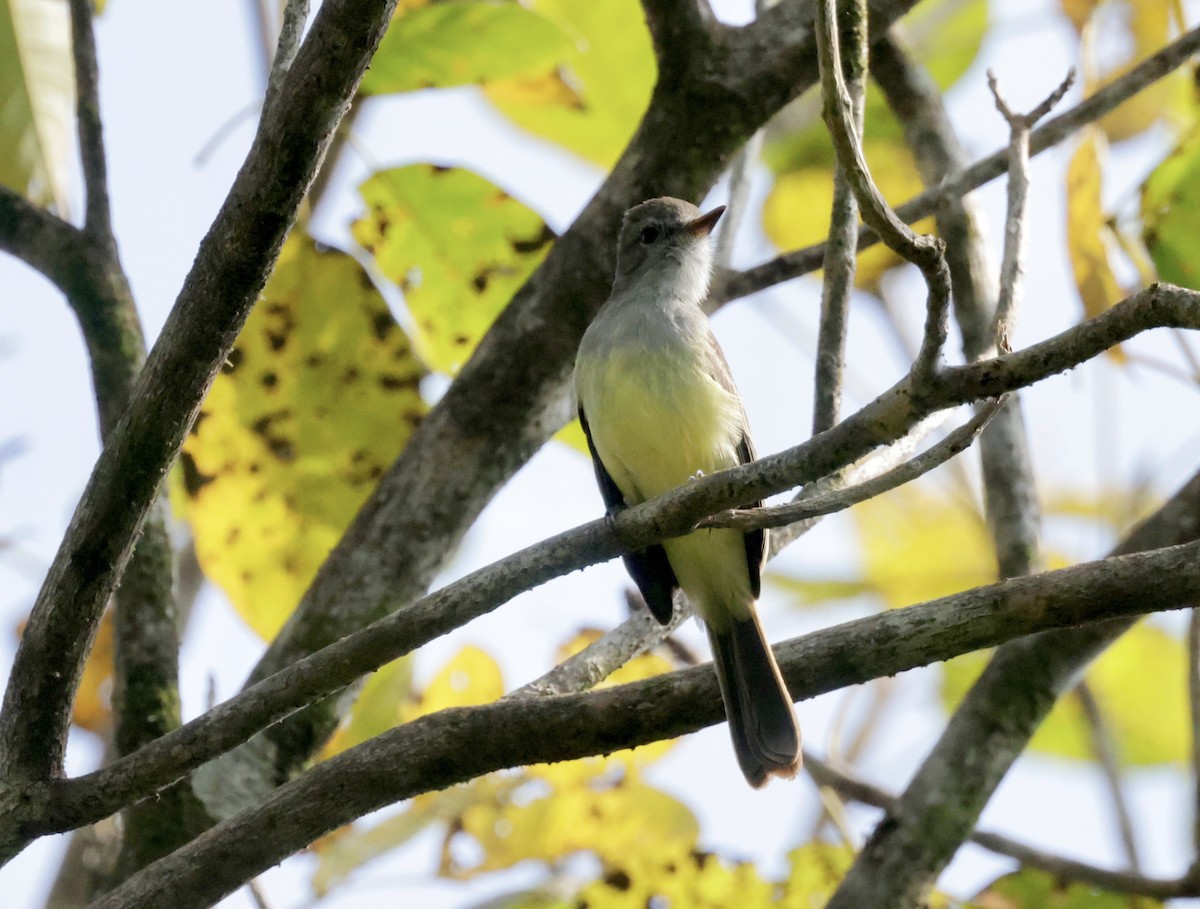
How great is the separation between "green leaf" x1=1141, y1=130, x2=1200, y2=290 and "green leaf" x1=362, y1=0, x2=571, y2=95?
1.51 meters

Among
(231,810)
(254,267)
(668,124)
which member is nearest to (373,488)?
(231,810)

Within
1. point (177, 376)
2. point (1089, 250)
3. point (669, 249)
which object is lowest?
point (177, 376)

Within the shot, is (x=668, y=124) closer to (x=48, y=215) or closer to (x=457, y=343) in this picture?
(x=457, y=343)

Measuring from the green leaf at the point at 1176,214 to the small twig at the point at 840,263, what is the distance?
0.77 metres

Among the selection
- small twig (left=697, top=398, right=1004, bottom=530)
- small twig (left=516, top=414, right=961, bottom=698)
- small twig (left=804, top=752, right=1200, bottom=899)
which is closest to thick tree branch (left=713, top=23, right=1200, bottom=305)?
small twig (left=516, top=414, right=961, bottom=698)

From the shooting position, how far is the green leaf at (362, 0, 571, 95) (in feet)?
11.4

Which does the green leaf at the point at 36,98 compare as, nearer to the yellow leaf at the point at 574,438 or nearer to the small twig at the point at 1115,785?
the yellow leaf at the point at 574,438

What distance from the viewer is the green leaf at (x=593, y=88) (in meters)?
4.06

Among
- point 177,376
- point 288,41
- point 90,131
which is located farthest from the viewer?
point 90,131

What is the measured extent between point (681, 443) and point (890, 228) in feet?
6.02

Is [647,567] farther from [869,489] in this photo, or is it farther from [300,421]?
[869,489]

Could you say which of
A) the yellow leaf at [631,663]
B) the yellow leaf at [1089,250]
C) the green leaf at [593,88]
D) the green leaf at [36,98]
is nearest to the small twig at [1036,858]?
the yellow leaf at [631,663]

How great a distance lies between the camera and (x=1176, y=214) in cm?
337

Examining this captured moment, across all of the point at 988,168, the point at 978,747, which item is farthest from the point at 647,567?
the point at 988,168
